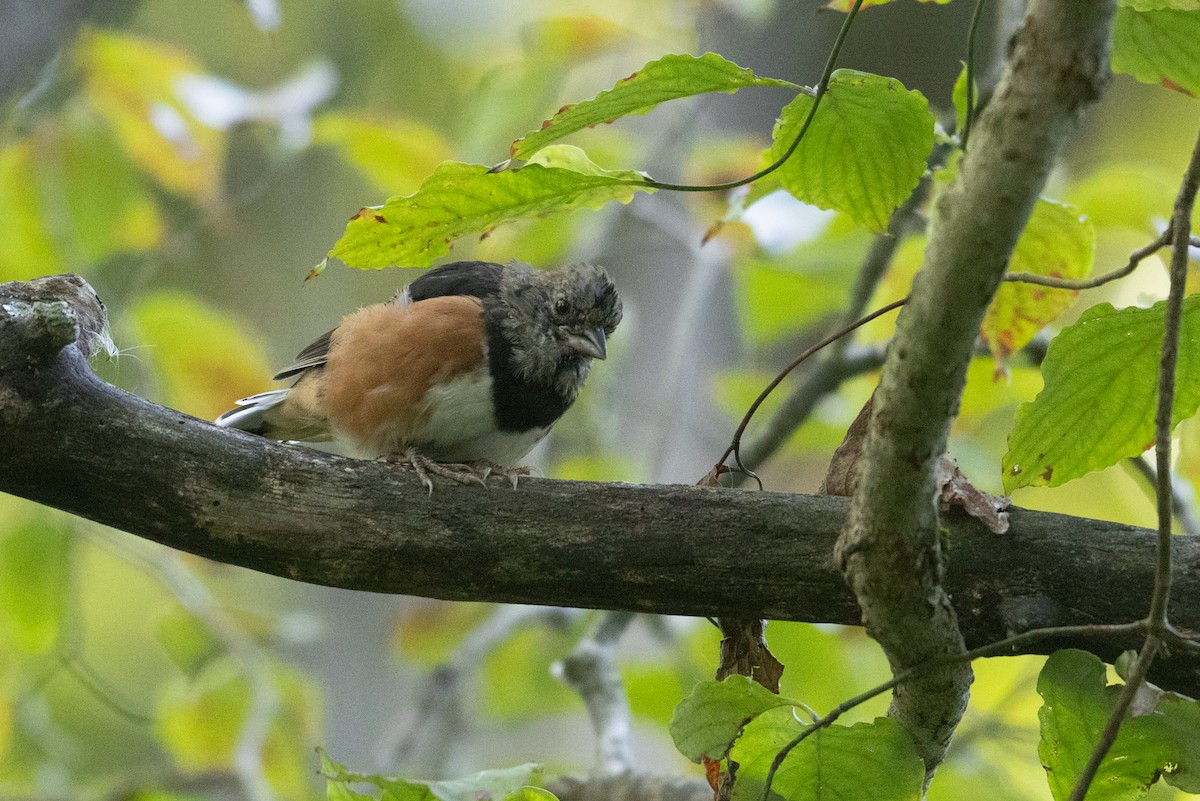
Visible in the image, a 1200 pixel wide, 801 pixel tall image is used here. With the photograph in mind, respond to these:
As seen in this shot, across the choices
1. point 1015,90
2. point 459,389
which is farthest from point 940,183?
point 459,389

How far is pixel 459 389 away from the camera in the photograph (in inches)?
108

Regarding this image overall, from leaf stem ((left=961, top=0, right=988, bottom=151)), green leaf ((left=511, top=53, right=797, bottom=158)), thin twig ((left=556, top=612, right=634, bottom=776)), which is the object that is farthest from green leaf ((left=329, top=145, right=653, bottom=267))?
thin twig ((left=556, top=612, right=634, bottom=776))

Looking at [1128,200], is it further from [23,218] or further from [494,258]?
[23,218]

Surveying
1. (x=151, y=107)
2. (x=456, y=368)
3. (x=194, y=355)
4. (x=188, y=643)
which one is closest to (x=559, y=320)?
(x=456, y=368)

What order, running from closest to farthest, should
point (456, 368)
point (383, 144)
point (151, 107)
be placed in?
point (456, 368) → point (383, 144) → point (151, 107)

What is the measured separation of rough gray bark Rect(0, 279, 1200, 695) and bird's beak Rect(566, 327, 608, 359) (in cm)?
131

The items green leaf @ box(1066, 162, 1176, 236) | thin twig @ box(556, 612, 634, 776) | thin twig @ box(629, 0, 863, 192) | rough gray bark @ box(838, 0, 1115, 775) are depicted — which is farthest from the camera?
thin twig @ box(556, 612, 634, 776)

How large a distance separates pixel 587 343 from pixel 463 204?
1662 mm

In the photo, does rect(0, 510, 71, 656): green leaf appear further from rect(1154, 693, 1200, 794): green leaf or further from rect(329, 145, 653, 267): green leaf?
rect(1154, 693, 1200, 794): green leaf

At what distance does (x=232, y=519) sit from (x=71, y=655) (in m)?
2.04

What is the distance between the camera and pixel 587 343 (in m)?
3.01

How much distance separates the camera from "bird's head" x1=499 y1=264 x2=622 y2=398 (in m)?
2.94

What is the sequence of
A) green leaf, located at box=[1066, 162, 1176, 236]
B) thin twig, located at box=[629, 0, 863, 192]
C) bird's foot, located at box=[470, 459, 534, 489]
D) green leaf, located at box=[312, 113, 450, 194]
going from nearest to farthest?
thin twig, located at box=[629, 0, 863, 192]
bird's foot, located at box=[470, 459, 534, 489]
green leaf, located at box=[1066, 162, 1176, 236]
green leaf, located at box=[312, 113, 450, 194]

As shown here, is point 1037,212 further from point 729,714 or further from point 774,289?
point 774,289
